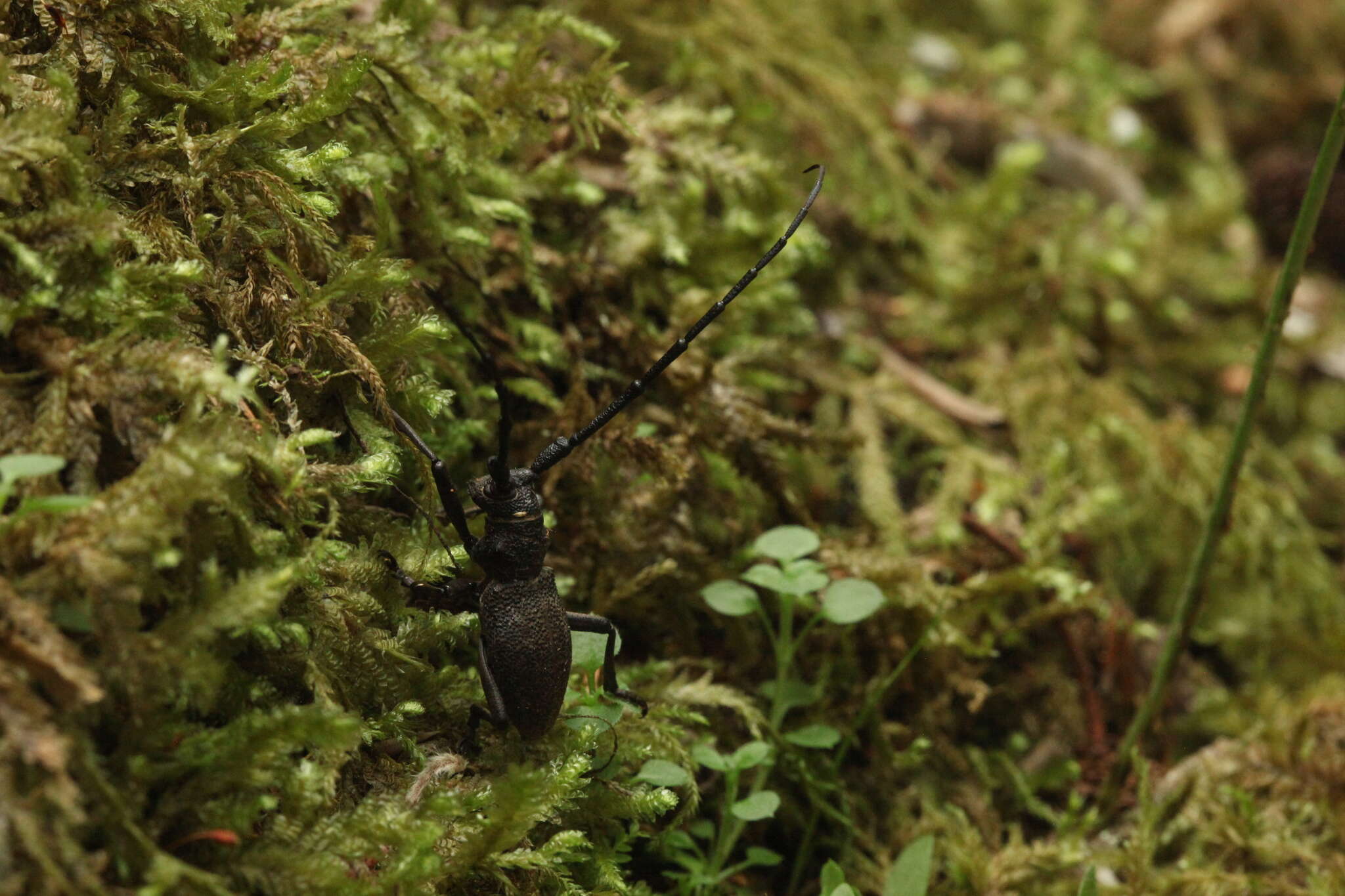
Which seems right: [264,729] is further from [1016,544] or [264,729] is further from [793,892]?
[1016,544]

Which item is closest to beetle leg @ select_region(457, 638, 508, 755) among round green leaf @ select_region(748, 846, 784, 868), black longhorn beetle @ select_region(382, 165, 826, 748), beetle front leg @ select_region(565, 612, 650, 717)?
black longhorn beetle @ select_region(382, 165, 826, 748)

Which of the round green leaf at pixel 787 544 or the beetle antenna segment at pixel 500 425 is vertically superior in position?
the beetle antenna segment at pixel 500 425

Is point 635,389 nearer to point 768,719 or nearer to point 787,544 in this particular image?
point 787,544

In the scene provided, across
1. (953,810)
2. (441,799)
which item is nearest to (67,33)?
(441,799)

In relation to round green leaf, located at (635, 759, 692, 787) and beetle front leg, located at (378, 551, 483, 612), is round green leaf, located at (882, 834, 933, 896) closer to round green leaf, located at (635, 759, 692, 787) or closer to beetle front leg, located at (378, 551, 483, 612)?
round green leaf, located at (635, 759, 692, 787)

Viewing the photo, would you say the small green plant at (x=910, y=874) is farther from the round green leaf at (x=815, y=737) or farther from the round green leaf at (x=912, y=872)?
the round green leaf at (x=815, y=737)

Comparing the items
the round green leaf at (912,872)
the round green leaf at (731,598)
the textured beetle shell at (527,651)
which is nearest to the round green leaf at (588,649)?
the textured beetle shell at (527,651)
